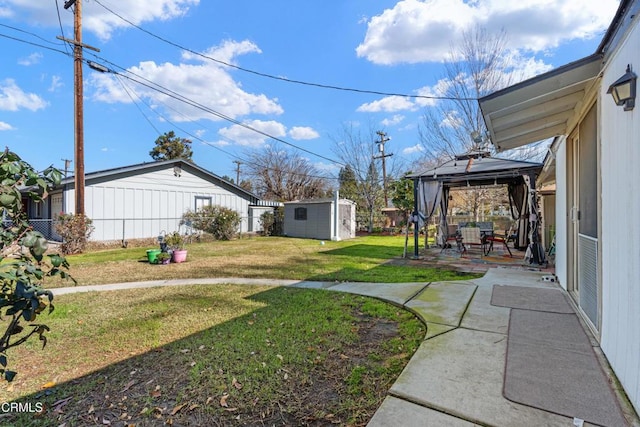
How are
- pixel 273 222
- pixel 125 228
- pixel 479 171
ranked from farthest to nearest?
pixel 273 222, pixel 125 228, pixel 479 171

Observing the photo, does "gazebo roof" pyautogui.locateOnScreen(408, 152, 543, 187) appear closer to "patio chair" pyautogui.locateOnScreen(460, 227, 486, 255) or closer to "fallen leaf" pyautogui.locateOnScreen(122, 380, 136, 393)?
"patio chair" pyautogui.locateOnScreen(460, 227, 486, 255)

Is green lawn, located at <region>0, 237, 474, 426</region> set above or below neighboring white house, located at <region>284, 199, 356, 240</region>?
below

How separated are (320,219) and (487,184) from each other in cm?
736

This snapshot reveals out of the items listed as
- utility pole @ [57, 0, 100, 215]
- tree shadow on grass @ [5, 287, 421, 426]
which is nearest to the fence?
utility pole @ [57, 0, 100, 215]

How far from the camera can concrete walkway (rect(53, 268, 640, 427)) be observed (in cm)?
178

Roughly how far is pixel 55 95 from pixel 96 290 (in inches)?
464

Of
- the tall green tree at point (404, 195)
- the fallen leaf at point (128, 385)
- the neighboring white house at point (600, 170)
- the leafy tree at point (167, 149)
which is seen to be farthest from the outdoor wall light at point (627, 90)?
the leafy tree at point (167, 149)

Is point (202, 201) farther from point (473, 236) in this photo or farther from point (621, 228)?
point (621, 228)

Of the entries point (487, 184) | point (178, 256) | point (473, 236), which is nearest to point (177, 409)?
point (178, 256)

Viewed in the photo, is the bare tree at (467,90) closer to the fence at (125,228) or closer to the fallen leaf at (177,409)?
the fence at (125,228)

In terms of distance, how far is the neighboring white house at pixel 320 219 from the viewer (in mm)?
14188

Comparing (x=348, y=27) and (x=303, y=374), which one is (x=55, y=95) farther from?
(x=303, y=374)

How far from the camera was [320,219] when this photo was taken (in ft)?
47.6

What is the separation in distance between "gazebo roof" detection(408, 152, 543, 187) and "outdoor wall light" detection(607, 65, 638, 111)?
19.9 ft
